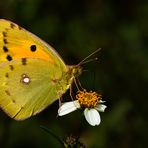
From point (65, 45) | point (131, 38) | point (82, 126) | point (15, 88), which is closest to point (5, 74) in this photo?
point (15, 88)

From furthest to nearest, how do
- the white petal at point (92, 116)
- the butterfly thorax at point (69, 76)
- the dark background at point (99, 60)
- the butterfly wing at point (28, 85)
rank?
the dark background at point (99, 60)
the butterfly thorax at point (69, 76)
the butterfly wing at point (28, 85)
the white petal at point (92, 116)

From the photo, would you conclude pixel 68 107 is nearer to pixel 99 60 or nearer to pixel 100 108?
pixel 100 108

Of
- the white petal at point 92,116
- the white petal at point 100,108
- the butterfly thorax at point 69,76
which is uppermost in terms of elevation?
the butterfly thorax at point 69,76

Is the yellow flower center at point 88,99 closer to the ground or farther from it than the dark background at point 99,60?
closer to the ground

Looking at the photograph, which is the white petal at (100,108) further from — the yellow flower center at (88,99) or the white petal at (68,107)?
the white petal at (68,107)

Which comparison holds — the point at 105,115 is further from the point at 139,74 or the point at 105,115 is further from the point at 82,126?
the point at 139,74

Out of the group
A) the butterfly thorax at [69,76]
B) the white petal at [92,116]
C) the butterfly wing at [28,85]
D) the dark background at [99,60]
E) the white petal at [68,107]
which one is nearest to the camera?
the white petal at [92,116]

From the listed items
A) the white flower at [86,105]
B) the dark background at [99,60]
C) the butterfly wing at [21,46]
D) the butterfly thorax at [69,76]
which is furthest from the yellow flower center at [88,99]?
the dark background at [99,60]
